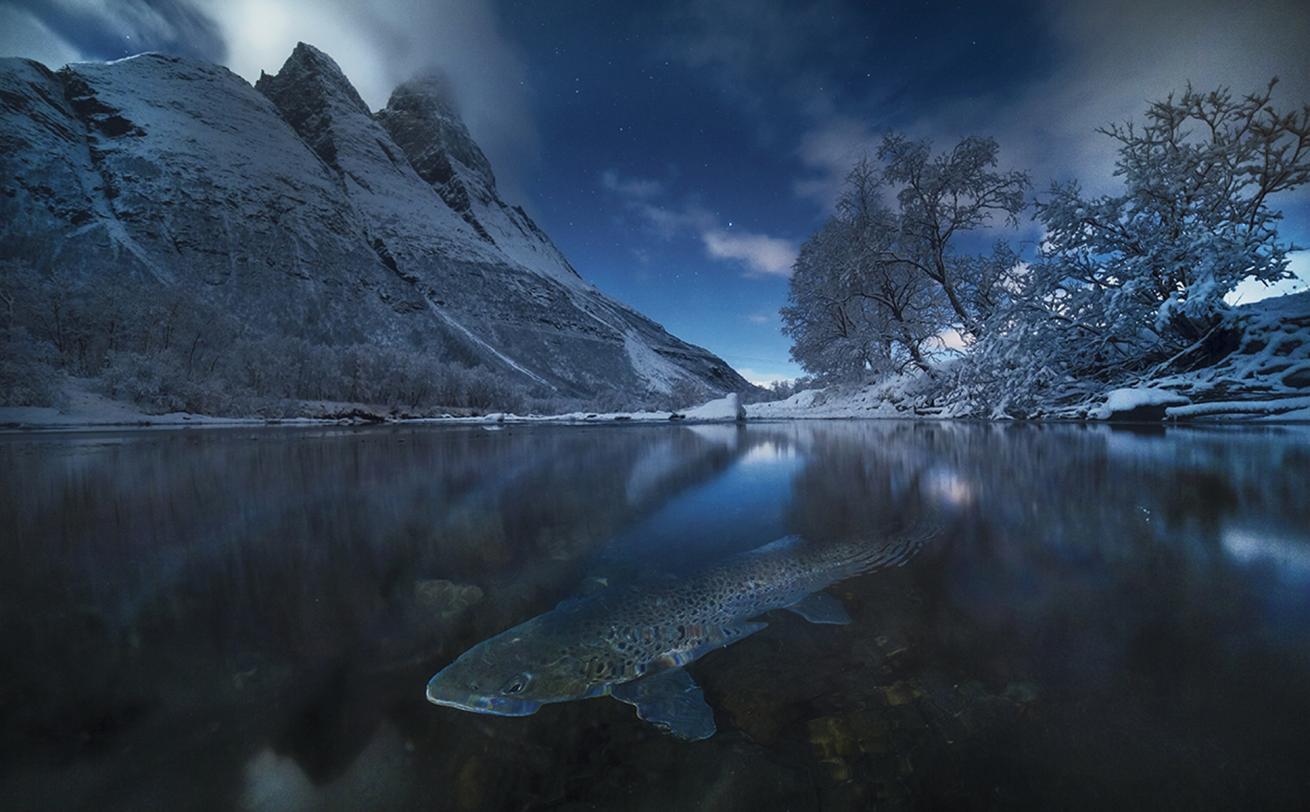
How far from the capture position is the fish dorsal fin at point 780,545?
198 centimetres

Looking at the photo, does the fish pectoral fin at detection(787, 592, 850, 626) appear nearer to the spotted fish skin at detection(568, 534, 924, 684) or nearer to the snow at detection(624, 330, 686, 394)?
the spotted fish skin at detection(568, 534, 924, 684)

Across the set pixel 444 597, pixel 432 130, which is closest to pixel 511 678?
pixel 444 597

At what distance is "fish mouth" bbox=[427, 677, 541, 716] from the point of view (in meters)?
1.00

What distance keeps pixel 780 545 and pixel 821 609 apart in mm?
605

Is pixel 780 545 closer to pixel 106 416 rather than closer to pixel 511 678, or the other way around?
pixel 511 678

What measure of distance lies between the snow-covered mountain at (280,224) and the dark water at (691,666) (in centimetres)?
4530

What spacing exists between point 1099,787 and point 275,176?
9546 cm

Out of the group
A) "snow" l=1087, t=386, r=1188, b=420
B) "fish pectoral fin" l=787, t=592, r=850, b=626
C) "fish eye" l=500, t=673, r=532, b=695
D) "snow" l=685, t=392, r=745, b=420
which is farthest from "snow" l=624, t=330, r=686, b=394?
"fish eye" l=500, t=673, r=532, b=695

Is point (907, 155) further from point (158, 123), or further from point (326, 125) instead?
point (326, 125)

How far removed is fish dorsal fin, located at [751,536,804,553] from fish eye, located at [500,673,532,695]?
1133mm

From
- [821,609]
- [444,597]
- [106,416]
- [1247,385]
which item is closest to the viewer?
[821,609]

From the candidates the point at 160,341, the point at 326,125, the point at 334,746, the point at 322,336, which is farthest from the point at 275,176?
the point at 334,746

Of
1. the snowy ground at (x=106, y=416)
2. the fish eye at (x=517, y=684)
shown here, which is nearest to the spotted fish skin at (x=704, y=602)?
the fish eye at (x=517, y=684)

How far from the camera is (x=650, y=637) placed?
130cm
